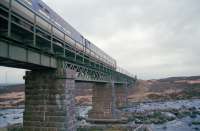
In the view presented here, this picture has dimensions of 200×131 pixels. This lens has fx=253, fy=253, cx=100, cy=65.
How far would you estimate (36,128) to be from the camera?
18188mm

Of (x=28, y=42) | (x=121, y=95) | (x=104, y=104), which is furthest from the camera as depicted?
(x=121, y=95)

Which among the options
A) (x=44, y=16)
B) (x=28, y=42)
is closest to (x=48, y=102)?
(x=28, y=42)

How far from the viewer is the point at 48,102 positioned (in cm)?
1823

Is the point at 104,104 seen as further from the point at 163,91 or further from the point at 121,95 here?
the point at 163,91

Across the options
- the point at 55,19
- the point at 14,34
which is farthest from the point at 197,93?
the point at 14,34

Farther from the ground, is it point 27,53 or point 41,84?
point 27,53

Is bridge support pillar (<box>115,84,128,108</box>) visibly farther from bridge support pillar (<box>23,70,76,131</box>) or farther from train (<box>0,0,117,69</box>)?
bridge support pillar (<box>23,70,76,131</box>)

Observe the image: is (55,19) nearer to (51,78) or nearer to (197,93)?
(51,78)

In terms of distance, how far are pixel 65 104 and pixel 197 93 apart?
8160 cm

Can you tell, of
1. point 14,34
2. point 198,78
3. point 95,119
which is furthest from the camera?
point 198,78

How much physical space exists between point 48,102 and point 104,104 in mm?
26913

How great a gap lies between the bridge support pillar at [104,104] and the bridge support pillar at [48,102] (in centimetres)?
2462

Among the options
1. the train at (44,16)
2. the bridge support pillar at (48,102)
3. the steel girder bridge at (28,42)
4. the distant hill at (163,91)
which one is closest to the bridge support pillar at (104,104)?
the train at (44,16)

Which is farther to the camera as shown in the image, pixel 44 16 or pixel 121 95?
pixel 121 95
